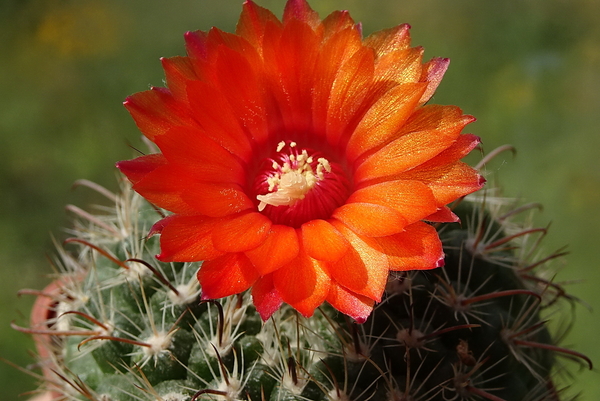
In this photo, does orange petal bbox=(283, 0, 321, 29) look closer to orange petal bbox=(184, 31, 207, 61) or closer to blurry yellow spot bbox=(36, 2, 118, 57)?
orange petal bbox=(184, 31, 207, 61)

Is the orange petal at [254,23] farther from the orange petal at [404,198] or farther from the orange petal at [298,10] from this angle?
the orange petal at [404,198]

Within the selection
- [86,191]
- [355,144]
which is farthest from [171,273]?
[86,191]

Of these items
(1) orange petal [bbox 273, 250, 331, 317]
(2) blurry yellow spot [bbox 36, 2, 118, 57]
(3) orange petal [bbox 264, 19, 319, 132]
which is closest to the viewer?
(1) orange petal [bbox 273, 250, 331, 317]

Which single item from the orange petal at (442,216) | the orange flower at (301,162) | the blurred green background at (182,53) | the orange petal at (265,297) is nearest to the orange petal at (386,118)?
the orange flower at (301,162)

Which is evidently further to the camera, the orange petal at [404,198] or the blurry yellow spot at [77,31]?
the blurry yellow spot at [77,31]

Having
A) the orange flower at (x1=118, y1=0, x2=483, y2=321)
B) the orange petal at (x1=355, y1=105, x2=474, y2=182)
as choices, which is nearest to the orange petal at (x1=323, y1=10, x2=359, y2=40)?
the orange flower at (x1=118, y1=0, x2=483, y2=321)

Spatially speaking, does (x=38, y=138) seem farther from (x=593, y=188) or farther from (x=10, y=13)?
(x=593, y=188)
